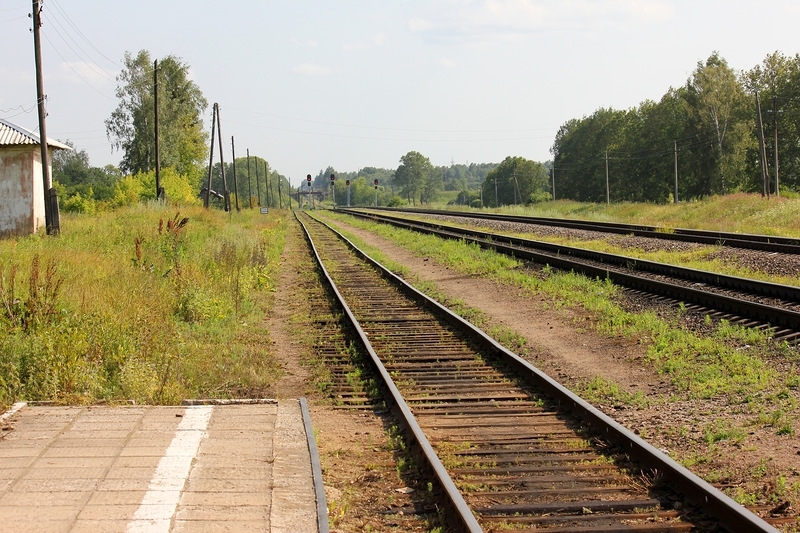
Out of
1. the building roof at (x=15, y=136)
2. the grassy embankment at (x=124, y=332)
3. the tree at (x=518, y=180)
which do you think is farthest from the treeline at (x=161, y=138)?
the tree at (x=518, y=180)

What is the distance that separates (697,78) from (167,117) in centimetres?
4620

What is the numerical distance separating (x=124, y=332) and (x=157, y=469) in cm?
430

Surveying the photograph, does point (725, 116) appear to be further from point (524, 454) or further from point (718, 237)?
point (524, 454)

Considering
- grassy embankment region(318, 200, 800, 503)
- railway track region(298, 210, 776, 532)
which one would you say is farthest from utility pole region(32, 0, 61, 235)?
railway track region(298, 210, 776, 532)

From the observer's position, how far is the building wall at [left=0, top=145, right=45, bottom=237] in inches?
987

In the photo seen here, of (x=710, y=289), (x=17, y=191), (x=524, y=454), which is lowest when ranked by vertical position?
(x=524, y=454)

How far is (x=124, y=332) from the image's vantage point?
9.25 meters

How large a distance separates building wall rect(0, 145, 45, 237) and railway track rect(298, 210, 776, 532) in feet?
60.8

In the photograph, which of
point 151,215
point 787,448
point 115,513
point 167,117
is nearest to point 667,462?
point 787,448

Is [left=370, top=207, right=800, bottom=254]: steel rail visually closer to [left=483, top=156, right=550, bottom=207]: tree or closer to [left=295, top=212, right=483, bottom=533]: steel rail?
[left=295, top=212, right=483, bottom=533]: steel rail

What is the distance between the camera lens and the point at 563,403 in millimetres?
7254

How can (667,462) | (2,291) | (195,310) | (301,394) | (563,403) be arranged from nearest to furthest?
(667,462) < (563,403) < (301,394) < (2,291) < (195,310)

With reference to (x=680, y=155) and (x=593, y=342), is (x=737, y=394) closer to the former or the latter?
(x=593, y=342)

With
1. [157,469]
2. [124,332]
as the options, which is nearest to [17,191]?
[124,332]
